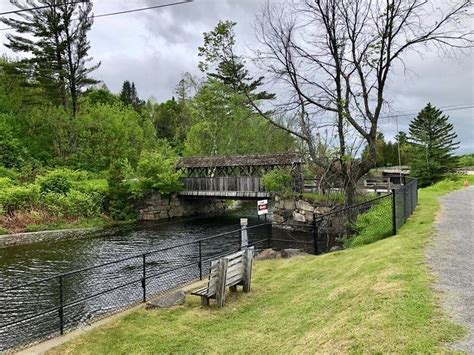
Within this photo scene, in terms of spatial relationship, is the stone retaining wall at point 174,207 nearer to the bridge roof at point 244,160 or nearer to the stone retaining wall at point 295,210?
the bridge roof at point 244,160

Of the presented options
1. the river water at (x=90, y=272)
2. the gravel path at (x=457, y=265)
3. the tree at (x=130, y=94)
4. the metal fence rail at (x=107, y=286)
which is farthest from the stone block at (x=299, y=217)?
the tree at (x=130, y=94)

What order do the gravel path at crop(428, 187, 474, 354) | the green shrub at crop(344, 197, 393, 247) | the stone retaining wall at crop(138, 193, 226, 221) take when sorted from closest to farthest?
the gravel path at crop(428, 187, 474, 354) → the green shrub at crop(344, 197, 393, 247) → the stone retaining wall at crop(138, 193, 226, 221)

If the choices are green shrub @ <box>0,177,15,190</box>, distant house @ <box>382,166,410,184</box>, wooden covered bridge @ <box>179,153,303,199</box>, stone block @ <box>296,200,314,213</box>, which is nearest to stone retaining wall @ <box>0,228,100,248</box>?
green shrub @ <box>0,177,15,190</box>

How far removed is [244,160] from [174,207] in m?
7.52

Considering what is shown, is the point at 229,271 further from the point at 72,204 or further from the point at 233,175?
the point at 233,175

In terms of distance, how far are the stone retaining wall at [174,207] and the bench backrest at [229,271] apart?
20.9 meters

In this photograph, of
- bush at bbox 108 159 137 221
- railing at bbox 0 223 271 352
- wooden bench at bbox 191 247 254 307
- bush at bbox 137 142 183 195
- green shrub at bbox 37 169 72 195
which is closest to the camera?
wooden bench at bbox 191 247 254 307

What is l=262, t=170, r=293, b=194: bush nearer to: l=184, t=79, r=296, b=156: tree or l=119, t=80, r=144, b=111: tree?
l=184, t=79, r=296, b=156: tree

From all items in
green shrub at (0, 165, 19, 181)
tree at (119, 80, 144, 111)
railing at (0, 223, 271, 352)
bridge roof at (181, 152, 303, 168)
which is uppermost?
tree at (119, 80, 144, 111)

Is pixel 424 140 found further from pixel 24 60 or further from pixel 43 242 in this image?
pixel 24 60

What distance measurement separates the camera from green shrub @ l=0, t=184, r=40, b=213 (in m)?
20.6

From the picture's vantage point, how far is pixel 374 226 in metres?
11.8

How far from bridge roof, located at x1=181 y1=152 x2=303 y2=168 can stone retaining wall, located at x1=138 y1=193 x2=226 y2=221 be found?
3.16 metres

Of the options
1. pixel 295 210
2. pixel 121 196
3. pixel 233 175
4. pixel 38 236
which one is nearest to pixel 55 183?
pixel 121 196
